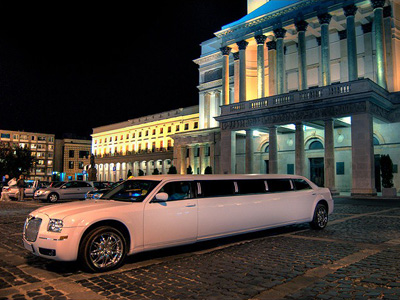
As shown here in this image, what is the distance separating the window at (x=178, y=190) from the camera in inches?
279

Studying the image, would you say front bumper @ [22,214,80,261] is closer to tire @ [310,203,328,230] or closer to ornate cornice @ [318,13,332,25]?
tire @ [310,203,328,230]

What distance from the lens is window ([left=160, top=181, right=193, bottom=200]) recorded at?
707cm

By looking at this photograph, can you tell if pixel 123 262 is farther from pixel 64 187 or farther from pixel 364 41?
pixel 364 41

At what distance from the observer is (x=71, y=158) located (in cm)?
9994

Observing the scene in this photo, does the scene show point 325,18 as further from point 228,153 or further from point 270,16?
point 228,153

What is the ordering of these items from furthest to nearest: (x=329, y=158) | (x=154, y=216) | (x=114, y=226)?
(x=329, y=158) → (x=154, y=216) → (x=114, y=226)

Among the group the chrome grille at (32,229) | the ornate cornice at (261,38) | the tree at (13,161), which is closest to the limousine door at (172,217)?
the chrome grille at (32,229)

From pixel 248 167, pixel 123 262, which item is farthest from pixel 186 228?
pixel 248 167

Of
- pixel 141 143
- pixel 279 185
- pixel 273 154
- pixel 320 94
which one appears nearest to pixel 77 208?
pixel 279 185

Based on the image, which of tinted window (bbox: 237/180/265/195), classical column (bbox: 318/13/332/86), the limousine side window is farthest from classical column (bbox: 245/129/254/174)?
tinted window (bbox: 237/180/265/195)

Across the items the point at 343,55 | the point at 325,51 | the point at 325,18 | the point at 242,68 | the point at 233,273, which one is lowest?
the point at 233,273

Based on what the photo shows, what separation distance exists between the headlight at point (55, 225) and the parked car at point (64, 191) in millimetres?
18741

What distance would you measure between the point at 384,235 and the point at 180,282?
256 inches

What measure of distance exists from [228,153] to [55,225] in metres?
29.9
